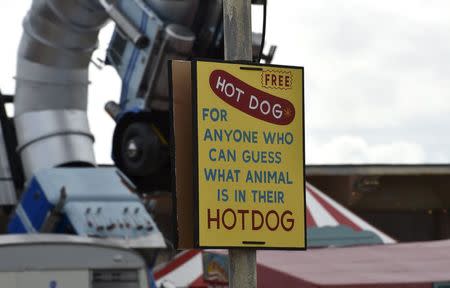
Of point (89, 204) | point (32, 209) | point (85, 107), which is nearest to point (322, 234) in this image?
point (89, 204)

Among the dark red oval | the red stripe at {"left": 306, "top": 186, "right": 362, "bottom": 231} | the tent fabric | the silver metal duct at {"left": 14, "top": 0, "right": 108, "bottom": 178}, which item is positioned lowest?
the tent fabric

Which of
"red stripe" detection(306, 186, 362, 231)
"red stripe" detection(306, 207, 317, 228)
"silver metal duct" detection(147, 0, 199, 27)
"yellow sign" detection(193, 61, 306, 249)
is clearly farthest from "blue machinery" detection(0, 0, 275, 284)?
"yellow sign" detection(193, 61, 306, 249)

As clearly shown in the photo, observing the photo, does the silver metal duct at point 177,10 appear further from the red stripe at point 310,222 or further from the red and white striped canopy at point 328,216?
the red stripe at point 310,222

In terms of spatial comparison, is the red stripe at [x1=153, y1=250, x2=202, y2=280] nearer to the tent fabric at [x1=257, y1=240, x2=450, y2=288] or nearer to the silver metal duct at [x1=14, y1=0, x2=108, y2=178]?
the silver metal duct at [x1=14, y1=0, x2=108, y2=178]

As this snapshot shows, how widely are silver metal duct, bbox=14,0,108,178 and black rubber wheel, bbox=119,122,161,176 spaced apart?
1.13 meters

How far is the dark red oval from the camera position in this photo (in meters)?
7.24

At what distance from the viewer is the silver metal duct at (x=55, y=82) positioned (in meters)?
18.4

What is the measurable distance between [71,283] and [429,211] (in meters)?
16.6

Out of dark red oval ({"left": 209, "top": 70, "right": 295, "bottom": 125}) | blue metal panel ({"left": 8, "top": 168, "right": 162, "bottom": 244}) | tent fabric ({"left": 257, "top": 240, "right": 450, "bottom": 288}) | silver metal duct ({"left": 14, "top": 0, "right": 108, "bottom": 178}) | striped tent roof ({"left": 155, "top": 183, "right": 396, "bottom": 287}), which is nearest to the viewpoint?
dark red oval ({"left": 209, "top": 70, "right": 295, "bottom": 125})

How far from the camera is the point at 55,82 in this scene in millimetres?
18812

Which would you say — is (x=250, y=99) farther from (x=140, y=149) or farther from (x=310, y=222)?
(x=140, y=149)

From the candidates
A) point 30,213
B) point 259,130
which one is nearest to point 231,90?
point 259,130

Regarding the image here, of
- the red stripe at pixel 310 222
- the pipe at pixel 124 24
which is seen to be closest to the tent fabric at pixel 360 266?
the red stripe at pixel 310 222

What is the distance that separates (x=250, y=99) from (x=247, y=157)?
36cm
